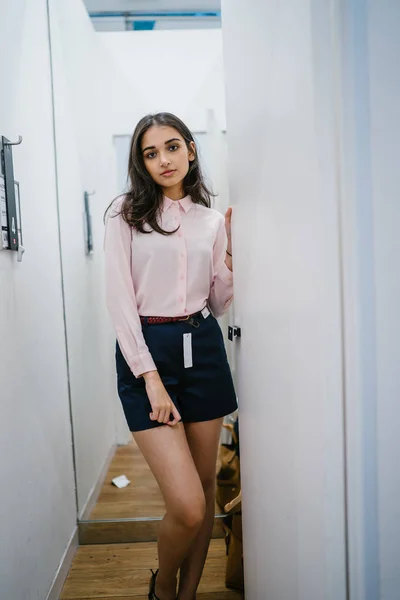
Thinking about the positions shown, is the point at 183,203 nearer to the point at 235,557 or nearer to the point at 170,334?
the point at 170,334

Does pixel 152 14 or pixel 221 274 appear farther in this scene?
pixel 152 14

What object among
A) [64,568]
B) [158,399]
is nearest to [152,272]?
[158,399]

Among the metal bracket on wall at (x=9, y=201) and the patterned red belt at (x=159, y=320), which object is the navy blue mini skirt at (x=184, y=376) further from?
the metal bracket on wall at (x=9, y=201)

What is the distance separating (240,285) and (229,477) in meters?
1.02

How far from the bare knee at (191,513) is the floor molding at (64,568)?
0.62 metres

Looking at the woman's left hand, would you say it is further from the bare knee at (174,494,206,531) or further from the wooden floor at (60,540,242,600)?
the wooden floor at (60,540,242,600)

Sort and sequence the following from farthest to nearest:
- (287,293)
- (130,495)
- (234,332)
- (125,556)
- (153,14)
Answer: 1. (153,14)
2. (130,495)
3. (125,556)
4. (234,332)
5. (287,293)

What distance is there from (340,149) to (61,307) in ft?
4.84

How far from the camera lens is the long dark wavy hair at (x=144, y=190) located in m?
1.37

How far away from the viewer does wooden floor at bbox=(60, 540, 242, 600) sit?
5.47ft

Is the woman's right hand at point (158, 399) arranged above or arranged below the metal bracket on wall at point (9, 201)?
below

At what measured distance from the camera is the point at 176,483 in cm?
129

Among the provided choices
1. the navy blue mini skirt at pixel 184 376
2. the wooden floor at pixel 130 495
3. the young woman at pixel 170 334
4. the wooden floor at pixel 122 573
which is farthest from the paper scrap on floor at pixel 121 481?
the navy blue mini skirt at pixel 184 376

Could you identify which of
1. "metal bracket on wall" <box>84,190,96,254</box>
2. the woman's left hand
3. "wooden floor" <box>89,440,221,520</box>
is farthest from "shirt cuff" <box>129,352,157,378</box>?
"metal bracket on wall" <box>84,190,96,254</box>
